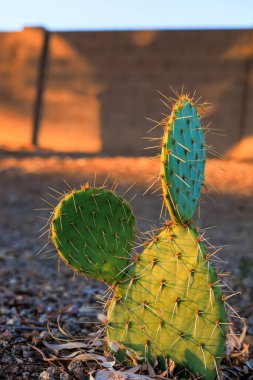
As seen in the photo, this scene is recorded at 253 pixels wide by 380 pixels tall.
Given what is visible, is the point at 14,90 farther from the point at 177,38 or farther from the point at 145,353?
the point at 145,353

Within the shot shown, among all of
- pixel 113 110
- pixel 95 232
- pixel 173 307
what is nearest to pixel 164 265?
pixel 173 307

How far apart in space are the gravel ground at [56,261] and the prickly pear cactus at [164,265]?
13cm

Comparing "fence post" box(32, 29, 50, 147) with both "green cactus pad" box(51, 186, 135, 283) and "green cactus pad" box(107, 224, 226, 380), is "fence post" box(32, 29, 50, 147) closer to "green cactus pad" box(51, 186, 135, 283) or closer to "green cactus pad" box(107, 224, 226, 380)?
"green cactus pad" box(51, 186, 135, 283)

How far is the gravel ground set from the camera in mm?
2139

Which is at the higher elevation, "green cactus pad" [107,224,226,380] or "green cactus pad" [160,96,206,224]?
"green cactus pad" [160,96,206,224]

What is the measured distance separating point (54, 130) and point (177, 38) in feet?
12.0

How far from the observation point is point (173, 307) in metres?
1.91

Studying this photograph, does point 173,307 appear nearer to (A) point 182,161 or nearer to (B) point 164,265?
(B) point 164,265

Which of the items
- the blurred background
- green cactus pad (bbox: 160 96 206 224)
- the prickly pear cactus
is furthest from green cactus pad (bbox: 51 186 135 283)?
the blurred background

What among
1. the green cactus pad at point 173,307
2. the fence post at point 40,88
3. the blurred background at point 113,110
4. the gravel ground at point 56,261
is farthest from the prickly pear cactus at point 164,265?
the fence post at point 40,88

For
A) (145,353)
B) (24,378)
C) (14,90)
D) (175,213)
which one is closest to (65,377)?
(24,378)

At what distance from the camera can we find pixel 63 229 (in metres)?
1.97

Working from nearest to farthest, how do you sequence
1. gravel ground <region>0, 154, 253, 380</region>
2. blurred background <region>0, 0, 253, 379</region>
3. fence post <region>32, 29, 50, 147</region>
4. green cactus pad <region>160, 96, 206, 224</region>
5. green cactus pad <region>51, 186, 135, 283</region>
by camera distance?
green cactus pad <region>160, 96, 206, 224</region> → green cactus pad <region>51, 186, 135, 283</region> → gravel ground <region>0, 154, 253, 380</region> → blurred background <region>0, 0, 253, 379</region> → fence post <region>32, 29, 50, 147</region>

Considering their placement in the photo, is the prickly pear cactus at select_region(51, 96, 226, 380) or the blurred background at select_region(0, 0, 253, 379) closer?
the prickly pear cactus at select_region(51, 96, 226, 380)
